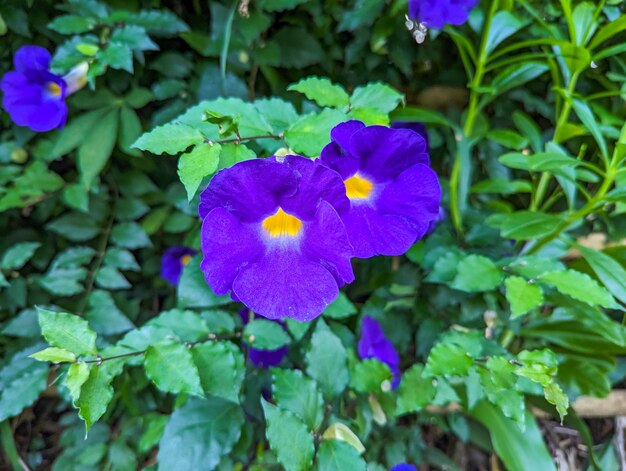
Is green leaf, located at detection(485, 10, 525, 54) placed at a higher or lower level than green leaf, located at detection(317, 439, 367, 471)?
higher

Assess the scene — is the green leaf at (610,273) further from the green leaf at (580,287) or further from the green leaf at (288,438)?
the green leaf at (288,438)

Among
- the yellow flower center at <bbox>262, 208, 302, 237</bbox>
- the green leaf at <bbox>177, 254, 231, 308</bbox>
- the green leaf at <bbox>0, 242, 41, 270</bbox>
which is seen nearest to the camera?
the yellow flower center at <bbox>262, 208, 302, 237</bbox>

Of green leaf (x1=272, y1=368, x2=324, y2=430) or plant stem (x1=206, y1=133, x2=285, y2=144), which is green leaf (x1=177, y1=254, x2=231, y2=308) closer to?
green leaf (x1=272, y1=368, x2=324, y2=430)

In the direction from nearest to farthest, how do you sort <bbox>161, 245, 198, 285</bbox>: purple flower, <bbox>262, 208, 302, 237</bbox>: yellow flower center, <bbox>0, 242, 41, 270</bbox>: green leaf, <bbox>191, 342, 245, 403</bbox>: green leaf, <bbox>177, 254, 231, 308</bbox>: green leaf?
<bbox>262, 208, 302, 237</bbox>: yellow flower center
<bbox>191, 342, 245, 403</bbox>: green leaf
<bbox>177, 254, 231, 308</bbox>: green leaf
<bbox>0, 242, 41, 270</bbox>: green leaf
<bbox>161, 245, 198, 285</bbox>: purple flower

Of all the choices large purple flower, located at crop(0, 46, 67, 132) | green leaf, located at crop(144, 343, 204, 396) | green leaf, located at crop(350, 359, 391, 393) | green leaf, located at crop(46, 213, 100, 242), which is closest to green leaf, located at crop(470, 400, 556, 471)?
green leaf, located at crop(350, 359, 391, 393)

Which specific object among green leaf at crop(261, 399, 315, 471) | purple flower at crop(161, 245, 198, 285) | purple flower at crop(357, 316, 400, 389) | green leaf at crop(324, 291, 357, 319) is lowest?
purple flower at crop(161, 245, 198, 285)

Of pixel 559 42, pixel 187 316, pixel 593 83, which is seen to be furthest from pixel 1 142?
pixel 593 83

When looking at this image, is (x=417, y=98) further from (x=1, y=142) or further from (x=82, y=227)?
(x=1, y=142)
